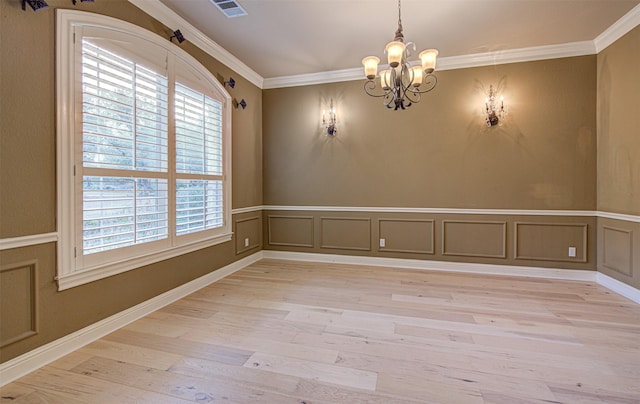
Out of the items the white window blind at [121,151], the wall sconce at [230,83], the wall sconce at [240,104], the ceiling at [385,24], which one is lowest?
the white window blind at [121,151]

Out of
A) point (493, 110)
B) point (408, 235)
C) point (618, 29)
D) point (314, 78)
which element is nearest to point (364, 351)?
point (408, 235)

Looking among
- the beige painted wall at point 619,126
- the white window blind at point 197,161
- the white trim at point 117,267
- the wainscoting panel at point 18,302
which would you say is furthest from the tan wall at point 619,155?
the wainscoting panel at point 18,302

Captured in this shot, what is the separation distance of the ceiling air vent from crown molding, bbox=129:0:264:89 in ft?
1.67

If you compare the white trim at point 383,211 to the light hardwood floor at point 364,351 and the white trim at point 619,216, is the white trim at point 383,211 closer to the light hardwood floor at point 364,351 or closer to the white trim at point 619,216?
the white trim at point 619,216

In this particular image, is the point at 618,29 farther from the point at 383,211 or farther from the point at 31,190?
the point at 31,190

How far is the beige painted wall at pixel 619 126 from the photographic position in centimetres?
307

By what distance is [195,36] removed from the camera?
10.8 ft

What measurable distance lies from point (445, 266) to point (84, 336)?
4.11m

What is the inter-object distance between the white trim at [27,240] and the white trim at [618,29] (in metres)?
5.52

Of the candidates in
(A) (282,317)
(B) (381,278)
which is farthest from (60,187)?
(B) (381,278)

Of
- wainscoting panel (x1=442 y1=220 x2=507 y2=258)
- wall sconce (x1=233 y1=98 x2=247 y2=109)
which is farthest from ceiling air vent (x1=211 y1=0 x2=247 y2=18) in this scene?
wainscoting panel (x1=442 y1=220 x2=507 y2=258)

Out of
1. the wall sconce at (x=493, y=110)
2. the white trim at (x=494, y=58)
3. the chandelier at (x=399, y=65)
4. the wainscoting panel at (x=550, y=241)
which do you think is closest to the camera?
the chandelier at (x=399, y=65)

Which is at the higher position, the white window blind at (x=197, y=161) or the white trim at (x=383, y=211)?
the white window blind at (x=197, y=161)

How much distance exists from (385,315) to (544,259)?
262 cm
